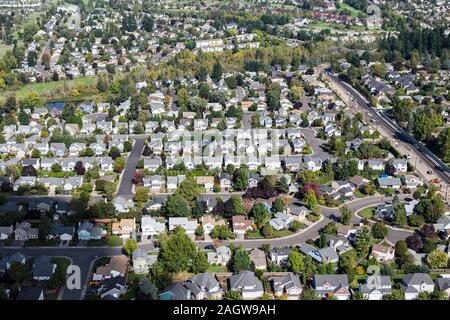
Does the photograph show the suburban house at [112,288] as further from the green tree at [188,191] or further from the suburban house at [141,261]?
the green tree at [188,191]

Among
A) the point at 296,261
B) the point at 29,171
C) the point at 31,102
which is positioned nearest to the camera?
the point at 296,261

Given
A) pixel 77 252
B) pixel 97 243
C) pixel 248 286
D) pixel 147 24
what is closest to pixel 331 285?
pixel 248 286

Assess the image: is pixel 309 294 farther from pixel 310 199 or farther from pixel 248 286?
pixel 310 199

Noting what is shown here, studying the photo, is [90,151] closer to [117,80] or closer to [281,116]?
[281,116]

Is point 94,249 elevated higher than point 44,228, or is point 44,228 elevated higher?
point 44,228

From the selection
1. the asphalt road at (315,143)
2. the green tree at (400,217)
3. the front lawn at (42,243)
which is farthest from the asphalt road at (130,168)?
the green tree at (400,217)
